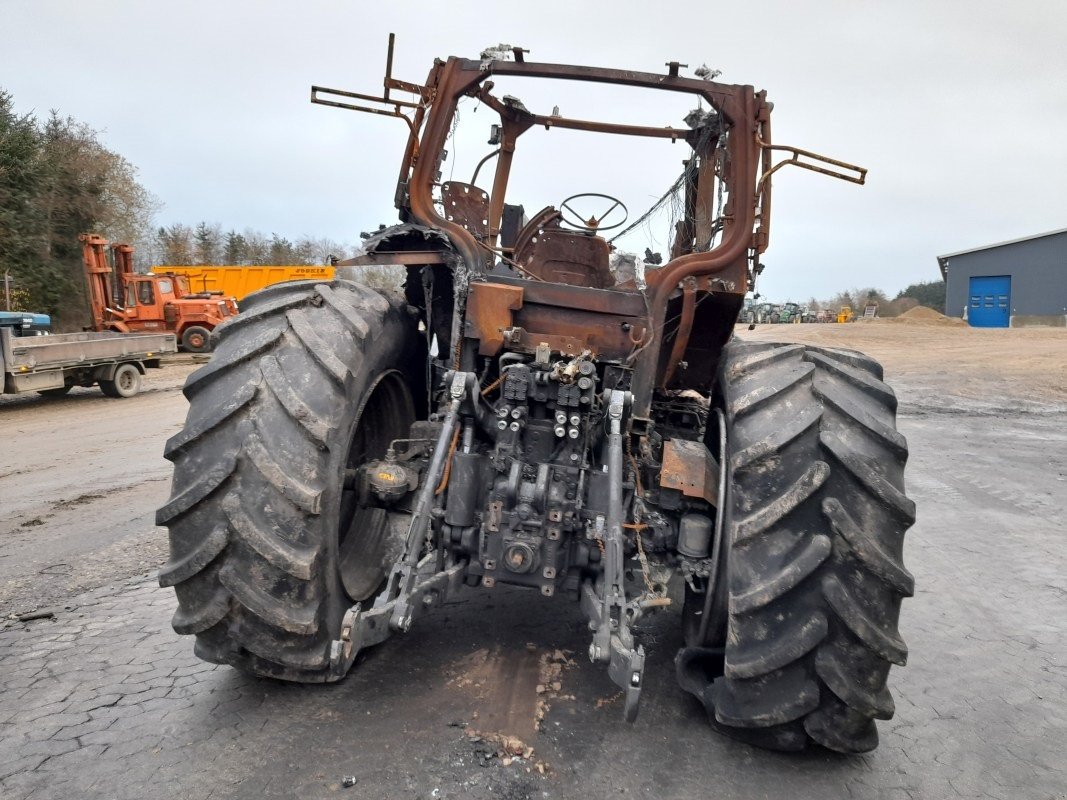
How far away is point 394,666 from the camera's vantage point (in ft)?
10.9

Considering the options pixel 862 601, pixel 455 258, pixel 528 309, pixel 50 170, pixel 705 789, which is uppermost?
pixel 50 170

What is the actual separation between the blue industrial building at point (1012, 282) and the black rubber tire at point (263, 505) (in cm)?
3785

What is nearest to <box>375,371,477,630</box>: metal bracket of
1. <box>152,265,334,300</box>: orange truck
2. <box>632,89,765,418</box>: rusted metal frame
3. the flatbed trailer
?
<box>632,89,765,418</box>: rusted metal frame

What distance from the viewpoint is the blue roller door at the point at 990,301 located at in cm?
3625

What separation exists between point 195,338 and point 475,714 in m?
19.9

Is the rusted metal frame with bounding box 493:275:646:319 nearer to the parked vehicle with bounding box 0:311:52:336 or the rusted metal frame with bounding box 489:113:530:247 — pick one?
the rusted metal frame with bounding box 489:113:530:247

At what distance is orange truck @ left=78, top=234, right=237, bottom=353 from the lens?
63.5ft

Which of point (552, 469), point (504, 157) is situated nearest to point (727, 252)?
point (552, 469)

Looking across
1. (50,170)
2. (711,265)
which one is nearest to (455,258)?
(711,265)

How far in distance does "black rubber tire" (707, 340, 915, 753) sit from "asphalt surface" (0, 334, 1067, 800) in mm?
285

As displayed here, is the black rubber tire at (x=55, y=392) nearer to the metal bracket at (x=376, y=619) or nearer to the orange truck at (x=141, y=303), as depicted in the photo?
the orange truck at (x=141, y=303)

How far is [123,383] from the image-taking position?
543 inches

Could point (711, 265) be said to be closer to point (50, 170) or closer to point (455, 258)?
point (455, 258)

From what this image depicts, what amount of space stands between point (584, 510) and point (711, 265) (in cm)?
126
